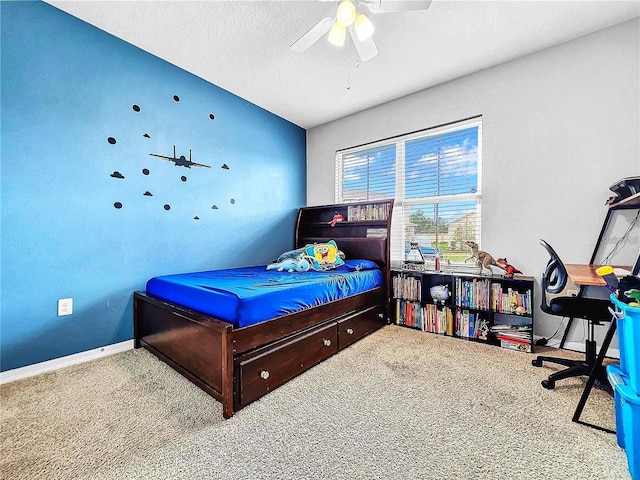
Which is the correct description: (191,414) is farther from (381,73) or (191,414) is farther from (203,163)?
(381,73)

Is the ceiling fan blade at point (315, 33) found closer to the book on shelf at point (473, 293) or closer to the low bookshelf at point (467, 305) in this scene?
the low bookshelf at point (467, 305)

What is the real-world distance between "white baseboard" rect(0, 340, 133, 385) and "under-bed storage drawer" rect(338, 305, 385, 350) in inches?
72.8

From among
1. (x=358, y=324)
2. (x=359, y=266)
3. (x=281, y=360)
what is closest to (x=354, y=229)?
(x=359, y=266)

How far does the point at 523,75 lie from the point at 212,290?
130 inches

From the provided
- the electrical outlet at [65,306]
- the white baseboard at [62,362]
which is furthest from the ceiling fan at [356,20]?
the white baseboard at [62,362]

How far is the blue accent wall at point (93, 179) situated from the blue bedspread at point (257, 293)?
0.46 m

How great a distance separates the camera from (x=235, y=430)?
1.37m

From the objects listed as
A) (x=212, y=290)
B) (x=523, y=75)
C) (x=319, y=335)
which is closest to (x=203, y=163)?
(x=212, y=290)

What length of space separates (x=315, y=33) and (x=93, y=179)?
2039 mm

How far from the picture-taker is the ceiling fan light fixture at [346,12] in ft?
5.23

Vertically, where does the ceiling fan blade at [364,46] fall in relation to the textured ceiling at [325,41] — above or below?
below

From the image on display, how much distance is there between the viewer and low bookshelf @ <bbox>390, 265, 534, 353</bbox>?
2381 mm

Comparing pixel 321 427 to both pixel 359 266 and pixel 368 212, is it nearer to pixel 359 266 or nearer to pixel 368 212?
pixel 359 266

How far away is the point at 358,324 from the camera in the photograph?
2.52 m
